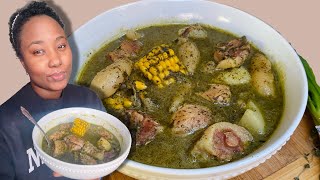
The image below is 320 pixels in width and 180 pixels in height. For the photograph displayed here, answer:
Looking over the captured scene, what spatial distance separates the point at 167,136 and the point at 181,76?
0.39m

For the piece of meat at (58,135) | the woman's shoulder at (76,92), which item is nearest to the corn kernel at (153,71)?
the woman's shoulder at (76,92)

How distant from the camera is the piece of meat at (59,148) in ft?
5.37

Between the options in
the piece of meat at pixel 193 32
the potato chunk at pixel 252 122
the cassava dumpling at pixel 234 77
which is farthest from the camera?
the piece of meat at pixel 193 32

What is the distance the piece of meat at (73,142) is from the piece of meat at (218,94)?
967mm

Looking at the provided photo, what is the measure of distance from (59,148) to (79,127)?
12 cm

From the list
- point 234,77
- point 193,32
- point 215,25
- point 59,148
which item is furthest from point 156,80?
point 59,148

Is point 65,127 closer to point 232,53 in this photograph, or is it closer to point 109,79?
point 109,79

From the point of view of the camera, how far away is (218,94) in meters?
2.48

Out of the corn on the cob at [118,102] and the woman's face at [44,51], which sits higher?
the woman's face at [44,51]

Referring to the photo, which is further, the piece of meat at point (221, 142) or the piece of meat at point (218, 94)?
the piece of meat at point (218, 94)

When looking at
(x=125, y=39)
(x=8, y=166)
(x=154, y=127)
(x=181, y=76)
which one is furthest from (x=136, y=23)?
(x=8, y=166)

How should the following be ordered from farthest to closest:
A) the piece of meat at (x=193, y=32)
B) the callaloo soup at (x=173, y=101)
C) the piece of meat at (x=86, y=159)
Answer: the piece of meat at (x=193, y=32), the callaloo soup at (x=173, y=101), the piece of meat at (x=86, y=159)

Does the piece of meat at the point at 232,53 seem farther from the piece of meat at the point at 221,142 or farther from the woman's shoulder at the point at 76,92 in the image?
the woman's shoulder at the point at 76,92

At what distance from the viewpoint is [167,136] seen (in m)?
2.33
